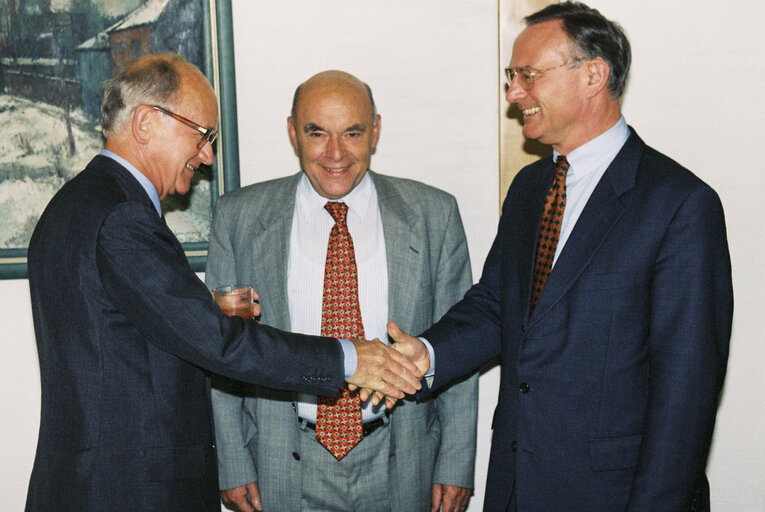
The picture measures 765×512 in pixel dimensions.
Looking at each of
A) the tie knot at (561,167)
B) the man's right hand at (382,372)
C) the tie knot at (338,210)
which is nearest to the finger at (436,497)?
the man's right hand at (382,372)

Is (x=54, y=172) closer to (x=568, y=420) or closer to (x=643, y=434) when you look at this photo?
(x=568, y=420)

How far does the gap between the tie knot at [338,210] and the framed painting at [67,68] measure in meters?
0.61

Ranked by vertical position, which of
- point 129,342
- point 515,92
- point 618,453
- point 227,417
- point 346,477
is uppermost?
point 515,92

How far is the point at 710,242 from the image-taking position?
6.01 feet

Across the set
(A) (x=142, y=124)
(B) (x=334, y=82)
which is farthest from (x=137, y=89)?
(B) (x=334, y=82)

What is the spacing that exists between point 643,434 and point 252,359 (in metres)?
1.05

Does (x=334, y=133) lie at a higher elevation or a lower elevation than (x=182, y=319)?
higher

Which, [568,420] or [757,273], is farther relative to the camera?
[757,273]

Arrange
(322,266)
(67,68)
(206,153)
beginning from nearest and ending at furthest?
1. (206,153)
2. (322,266)
3. (67,68)

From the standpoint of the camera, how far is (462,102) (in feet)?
9.79

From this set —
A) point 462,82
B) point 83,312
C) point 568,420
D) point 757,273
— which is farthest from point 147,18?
point 757,273

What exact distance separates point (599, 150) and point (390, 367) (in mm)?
912

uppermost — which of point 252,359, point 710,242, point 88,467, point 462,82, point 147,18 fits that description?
point 147,18

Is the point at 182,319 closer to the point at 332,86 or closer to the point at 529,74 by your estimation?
the point at 332,86
